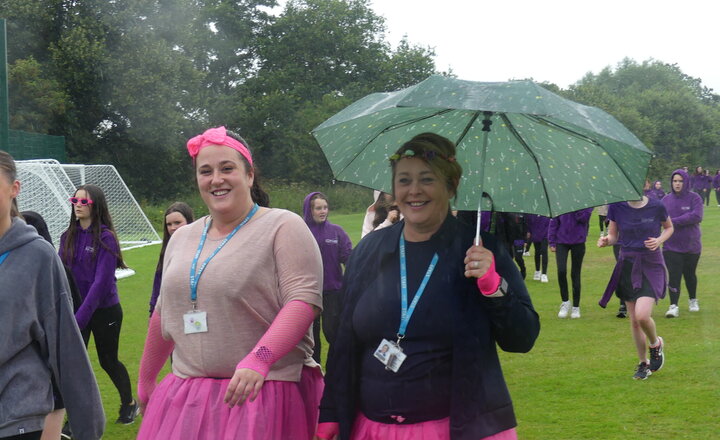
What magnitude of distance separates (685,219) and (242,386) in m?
10.4

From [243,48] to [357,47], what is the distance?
8233mm

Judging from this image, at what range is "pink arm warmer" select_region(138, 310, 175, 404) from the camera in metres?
3.84

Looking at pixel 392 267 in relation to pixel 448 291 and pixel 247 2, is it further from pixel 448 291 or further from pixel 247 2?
pixel 247 2

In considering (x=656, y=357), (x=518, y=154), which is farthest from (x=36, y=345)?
(x=656, y=357)

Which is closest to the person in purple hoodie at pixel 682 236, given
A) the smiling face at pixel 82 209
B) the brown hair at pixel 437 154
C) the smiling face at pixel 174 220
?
the smiling face at pixel 174 220

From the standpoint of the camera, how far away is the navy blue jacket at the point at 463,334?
3.12 meters

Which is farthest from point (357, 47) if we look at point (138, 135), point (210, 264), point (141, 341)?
point (210, 264)

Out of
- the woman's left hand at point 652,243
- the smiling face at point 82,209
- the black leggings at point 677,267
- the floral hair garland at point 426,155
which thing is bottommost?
the black leggings at point 677,267

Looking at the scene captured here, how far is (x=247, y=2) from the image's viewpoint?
6225 centimetres

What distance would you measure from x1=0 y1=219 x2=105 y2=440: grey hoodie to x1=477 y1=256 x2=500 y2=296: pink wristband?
1545 millimetres

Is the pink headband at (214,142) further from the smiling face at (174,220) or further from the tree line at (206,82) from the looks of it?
the tree line at (206,82)

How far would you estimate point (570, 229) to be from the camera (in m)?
12.8

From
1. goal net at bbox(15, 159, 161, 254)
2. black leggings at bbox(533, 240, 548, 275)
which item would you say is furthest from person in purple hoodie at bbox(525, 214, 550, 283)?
goal net at bbox(15, 159, 161, 254)

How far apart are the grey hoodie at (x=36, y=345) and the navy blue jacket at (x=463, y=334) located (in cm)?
93
